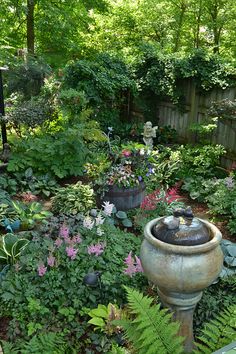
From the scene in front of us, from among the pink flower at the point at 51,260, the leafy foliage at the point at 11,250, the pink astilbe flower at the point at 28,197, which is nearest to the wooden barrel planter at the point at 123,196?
the pink astilbe flower at the point at 28,197

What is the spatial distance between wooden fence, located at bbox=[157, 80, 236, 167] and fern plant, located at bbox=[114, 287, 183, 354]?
507cm

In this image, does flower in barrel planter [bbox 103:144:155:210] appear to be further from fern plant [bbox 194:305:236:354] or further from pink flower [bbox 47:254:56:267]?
fern plant [bbox 194:305:236:354]

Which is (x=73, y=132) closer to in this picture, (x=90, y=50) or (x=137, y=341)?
(x=137, y=341)

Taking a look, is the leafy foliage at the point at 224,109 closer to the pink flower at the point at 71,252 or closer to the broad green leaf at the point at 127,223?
the broad green leaf at the point at 127,223

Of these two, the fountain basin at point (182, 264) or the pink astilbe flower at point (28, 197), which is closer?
the fountain basin at point (182, 264)

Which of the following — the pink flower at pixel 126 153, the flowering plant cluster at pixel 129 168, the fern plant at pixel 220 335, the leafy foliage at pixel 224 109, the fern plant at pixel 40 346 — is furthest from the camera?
the leafy foliage at pixel 224 109

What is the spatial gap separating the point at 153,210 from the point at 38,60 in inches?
267

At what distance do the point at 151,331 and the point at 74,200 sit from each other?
295 cm

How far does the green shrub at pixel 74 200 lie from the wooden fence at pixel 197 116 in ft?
10.4

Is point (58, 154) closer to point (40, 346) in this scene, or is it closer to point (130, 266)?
point (130, 266)

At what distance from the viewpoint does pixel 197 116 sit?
7.88 metres

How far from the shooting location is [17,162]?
6.21 m

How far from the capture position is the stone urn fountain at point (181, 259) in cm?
247

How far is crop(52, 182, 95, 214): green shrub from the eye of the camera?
16.4 ft
